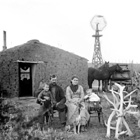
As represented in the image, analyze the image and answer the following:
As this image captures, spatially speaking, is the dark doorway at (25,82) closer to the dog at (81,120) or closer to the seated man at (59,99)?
the seated man at (59,99)

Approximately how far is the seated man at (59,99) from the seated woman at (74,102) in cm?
15

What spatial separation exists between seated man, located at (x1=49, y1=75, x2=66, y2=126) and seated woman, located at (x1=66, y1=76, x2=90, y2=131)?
5.9 inches

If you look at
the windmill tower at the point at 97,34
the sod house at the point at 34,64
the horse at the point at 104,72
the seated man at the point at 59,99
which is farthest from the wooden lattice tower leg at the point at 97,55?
the seated man at the point at 59,99

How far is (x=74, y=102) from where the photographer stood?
6.12 metres

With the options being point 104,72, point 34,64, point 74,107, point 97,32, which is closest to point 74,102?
point 74,107

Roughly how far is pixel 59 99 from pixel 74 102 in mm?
496

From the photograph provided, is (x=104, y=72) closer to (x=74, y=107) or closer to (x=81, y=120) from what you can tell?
(x=74, y=107)

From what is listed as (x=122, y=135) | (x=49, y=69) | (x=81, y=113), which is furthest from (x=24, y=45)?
(x=122, y=135)

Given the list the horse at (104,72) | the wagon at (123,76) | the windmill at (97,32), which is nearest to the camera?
the wagon at (123,76)

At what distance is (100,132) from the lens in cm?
573

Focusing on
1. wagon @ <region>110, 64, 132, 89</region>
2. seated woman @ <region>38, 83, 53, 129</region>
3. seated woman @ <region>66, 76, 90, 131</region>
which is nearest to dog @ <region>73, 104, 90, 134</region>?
seated woman @ <region>66, 76, 90, 131</region>

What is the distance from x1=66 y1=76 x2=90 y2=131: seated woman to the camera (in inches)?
234

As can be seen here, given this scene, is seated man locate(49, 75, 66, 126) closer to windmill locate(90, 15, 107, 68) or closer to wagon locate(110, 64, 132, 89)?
wagon locate(110, 64, 132, 89)

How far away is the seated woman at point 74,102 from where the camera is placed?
5934 mm
